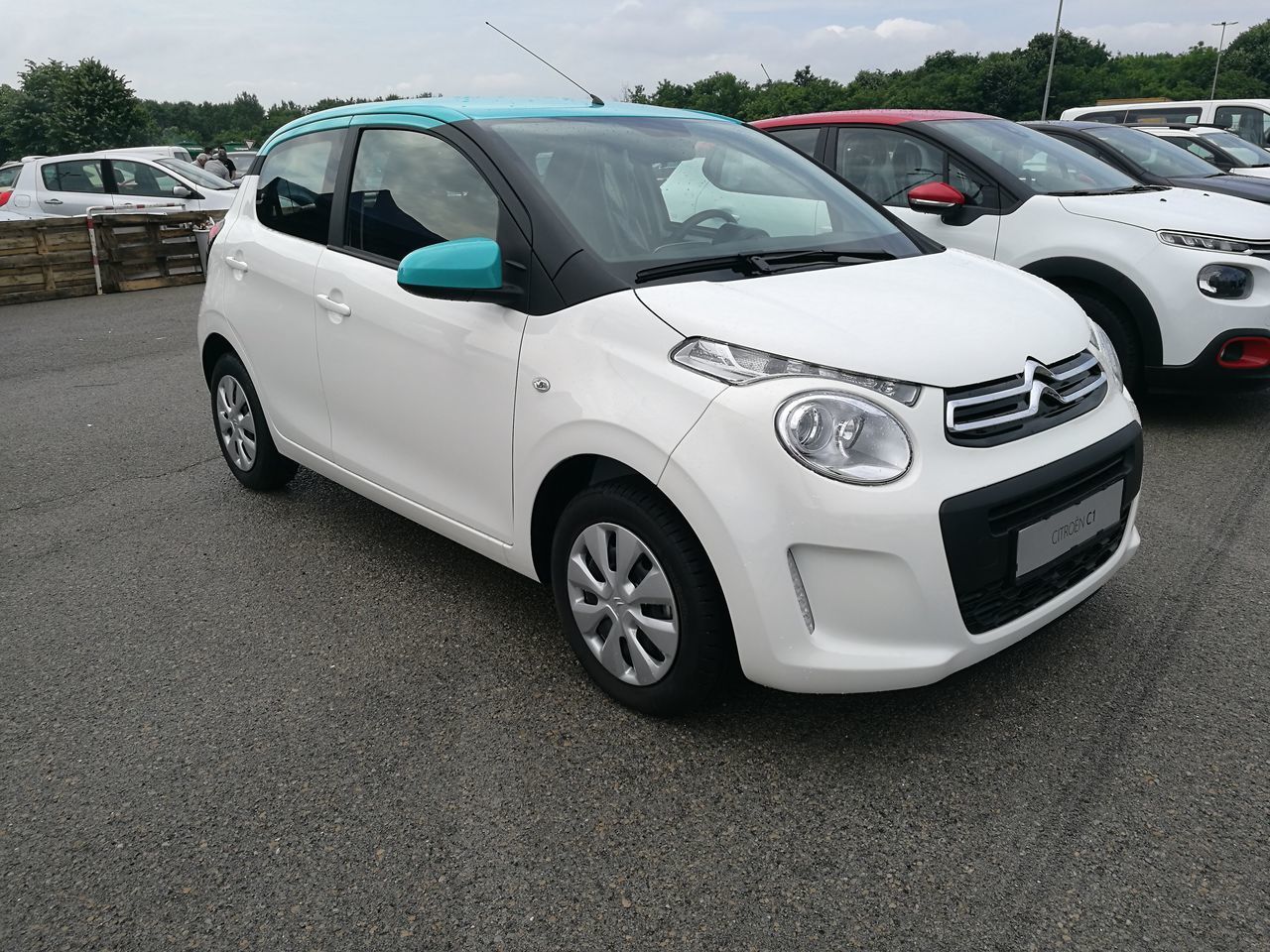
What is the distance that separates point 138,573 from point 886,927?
123 inches

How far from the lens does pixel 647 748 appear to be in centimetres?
278

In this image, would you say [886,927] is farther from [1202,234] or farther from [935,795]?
[1202,234]

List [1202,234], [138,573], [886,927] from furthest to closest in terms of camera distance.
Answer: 1. [1202,234]
2. [138,573]
3. [886,927]

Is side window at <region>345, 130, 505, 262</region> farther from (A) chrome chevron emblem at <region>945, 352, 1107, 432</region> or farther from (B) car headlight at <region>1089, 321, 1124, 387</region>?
(B) car headlight at <region>1089, 321, 1124, 387</region>

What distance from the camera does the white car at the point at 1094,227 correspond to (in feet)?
17.3

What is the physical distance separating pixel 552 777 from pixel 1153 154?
7.93 m

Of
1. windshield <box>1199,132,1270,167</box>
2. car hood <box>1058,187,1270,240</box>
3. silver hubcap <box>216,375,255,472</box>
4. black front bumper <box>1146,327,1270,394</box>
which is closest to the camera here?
silver hubcap <box>216,375,255,472</box>

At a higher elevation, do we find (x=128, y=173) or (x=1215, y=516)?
(x=128, y=173)

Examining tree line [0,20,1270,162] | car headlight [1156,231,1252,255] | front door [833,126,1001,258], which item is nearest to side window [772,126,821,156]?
front door [833,126,1001,258]

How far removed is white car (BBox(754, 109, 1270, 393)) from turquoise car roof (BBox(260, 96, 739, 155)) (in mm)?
2221

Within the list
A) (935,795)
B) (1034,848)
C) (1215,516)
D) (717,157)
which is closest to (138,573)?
(717,157)

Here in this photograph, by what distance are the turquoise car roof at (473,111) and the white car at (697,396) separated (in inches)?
0.7

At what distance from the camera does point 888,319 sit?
2.64 metres

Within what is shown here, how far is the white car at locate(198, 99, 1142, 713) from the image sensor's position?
95.0 inches
